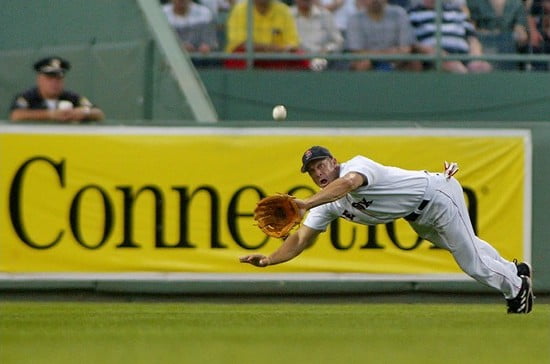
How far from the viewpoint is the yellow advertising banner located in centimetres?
1306

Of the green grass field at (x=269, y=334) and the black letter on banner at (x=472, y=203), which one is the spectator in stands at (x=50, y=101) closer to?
the green grass field at (x=269, y=334)

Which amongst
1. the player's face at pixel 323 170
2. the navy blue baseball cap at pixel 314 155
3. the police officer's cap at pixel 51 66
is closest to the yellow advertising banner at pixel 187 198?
the police officer's cap at pixel 51 66

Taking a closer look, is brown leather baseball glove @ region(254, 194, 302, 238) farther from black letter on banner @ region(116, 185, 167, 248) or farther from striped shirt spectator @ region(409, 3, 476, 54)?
striped shirt spectator @ region(409, 3, 476, 54)

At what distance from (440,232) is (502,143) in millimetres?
3192

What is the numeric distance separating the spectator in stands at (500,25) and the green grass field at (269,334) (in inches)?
157

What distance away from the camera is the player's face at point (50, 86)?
13344 mm

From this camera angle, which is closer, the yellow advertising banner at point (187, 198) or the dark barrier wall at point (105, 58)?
the yellow advertising banner at point (187, 198)

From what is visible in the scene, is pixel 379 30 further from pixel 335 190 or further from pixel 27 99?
pixel 335 190

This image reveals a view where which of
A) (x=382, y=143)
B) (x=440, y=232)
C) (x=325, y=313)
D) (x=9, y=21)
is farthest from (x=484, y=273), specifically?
(x=9, y=21)

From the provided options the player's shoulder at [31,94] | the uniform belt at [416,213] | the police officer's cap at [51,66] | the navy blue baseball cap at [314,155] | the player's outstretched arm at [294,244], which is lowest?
the player's outstretched arm at [294,244]

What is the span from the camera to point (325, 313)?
11367mm

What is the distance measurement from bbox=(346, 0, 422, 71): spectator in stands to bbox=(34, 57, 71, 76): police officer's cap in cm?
339

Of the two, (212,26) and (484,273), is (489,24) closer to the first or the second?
(212,26)

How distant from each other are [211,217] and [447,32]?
3.99m
